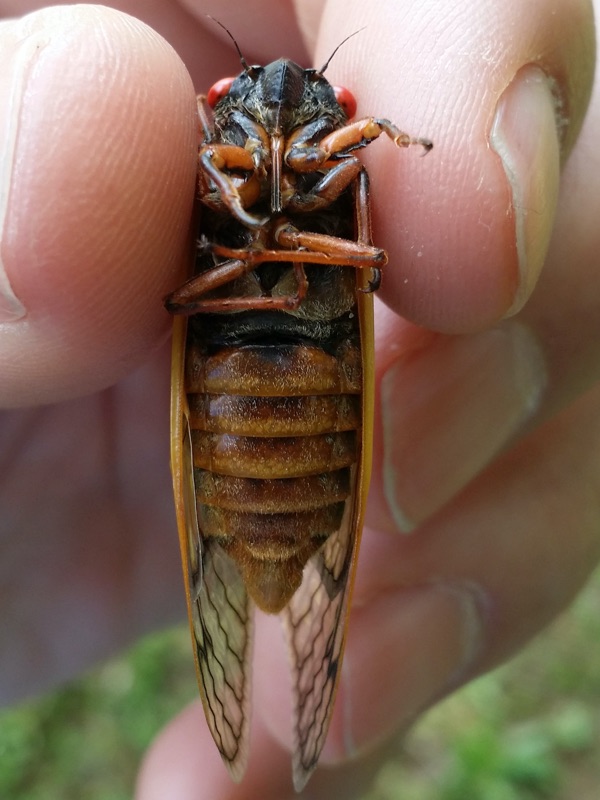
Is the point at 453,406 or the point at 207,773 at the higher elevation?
the point at 453,406

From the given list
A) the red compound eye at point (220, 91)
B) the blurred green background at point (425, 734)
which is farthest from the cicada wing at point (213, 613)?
the blurred green background at point (425, 734)

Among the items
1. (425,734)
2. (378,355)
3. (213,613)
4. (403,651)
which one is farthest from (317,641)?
(425,734)

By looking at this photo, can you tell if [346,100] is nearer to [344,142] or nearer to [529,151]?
[344,142]

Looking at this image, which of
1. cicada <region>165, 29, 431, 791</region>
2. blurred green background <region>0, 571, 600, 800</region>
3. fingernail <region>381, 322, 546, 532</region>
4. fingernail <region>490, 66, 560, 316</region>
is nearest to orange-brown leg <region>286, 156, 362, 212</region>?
cicada <region>165, 29, 431, 791</region>

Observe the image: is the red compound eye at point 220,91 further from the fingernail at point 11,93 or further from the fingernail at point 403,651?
the fingernail at point 403,651

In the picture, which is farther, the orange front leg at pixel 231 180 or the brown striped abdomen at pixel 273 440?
the brown striped abdomen at pixel 273 440

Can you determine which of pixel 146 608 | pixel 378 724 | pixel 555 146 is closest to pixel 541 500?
pixel 378 724
